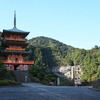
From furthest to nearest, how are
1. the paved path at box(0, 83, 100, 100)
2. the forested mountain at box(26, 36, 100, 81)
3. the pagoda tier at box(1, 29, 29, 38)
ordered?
the forested mountain at box(26, 36, 100, 81)
the pagoda tier at box(1, 29, 29, 38)
the paved path at box(0, 83, 100, 100)

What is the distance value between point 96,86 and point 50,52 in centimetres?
8838

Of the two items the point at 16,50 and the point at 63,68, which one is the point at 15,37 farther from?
the point at 63,68

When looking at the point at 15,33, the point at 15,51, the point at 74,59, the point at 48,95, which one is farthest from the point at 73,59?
the point at 48,95

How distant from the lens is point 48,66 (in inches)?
3883

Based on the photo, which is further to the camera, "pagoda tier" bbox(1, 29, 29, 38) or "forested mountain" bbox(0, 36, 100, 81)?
"forested mountain" bbox(0, 36, 100, 81)

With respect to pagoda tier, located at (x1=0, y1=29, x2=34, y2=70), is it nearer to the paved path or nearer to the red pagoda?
the red pagoda

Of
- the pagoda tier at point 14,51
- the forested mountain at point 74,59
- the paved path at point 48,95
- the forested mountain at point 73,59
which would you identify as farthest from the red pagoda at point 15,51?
the paved path at point 48,95

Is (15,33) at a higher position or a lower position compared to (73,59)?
higher

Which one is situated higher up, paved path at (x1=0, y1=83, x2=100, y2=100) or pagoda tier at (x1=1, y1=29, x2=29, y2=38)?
pagoda tier at (x1=1, y1=29, x2=29, y2=38)

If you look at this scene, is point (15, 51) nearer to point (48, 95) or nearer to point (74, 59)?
point (48, 95)

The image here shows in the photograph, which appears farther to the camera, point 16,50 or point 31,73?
point 16,50

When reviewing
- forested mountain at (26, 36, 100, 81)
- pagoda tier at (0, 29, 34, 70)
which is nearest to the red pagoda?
pagoda tier at (0, 29, 34, 70)

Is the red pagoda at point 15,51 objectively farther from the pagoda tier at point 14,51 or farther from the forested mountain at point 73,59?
the forested mountain at point 73,59

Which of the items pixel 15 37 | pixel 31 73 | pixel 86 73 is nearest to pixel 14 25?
pixel 15 37
